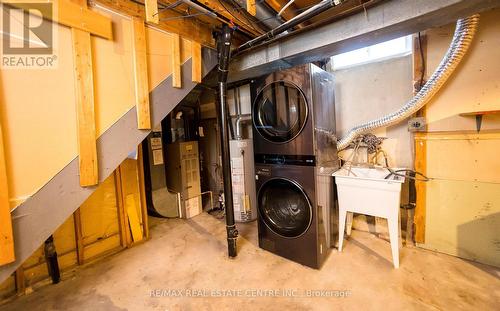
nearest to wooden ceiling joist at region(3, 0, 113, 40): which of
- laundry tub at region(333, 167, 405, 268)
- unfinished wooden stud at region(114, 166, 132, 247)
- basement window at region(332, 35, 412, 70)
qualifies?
unfinished wooden stud at region(114, 166, 132, 247)

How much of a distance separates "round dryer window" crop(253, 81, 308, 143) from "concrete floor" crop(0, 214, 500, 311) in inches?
52.1

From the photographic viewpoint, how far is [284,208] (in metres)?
2.31

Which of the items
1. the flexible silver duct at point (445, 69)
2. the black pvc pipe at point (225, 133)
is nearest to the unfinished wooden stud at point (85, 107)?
the black pvc pipe at point (225, 133)

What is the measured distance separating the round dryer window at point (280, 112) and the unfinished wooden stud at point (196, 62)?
650mm

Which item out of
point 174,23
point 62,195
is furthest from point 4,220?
point 174,23

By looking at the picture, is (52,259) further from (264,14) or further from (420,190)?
(420,190)

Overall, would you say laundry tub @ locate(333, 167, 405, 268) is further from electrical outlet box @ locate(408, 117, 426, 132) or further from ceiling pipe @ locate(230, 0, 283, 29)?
ceiling pipe @ locate(230, 0, 283, 29)

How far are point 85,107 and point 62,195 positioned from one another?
0.58 m

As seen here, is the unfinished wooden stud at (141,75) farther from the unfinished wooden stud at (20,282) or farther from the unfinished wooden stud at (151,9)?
the unfinished wooden stud at (20,282)

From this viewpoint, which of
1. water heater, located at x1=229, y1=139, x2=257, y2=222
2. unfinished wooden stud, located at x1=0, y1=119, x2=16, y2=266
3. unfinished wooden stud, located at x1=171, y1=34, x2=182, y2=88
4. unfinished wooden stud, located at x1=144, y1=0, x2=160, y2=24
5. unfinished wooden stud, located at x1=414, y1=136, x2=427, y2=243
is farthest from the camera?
water heater, located at x1=229, y1=139, x2=257, y2=222

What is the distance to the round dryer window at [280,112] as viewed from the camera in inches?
78.2

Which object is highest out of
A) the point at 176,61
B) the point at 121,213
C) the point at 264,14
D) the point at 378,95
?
the point at 264,14

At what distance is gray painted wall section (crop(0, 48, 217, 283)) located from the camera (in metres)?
1.19

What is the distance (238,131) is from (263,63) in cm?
133
